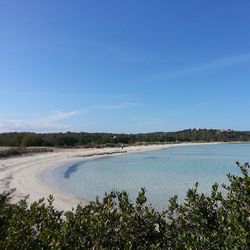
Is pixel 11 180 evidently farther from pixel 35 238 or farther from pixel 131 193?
pixel 35 238

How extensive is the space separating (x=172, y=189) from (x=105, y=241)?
22329 millimetres

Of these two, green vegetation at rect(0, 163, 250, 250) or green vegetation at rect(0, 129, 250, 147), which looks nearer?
green vegetation at rect(0, 163, 250, 250)

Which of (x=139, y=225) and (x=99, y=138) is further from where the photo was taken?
(x=99, y=138)

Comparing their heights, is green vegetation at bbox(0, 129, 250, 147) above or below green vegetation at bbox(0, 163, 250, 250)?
above

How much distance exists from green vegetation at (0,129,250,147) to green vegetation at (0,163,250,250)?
70266 millimetres

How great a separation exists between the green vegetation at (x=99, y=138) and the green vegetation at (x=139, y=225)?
231 ft

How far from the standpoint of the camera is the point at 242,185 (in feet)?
13.9

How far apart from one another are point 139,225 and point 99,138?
99785mm

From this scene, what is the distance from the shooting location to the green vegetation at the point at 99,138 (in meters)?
76.8

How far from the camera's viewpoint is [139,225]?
4.52 meters

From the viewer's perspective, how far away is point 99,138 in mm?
104062

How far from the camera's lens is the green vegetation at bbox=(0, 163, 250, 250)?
12.2ft

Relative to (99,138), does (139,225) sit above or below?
below

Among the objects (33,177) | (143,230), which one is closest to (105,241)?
(143,230)
